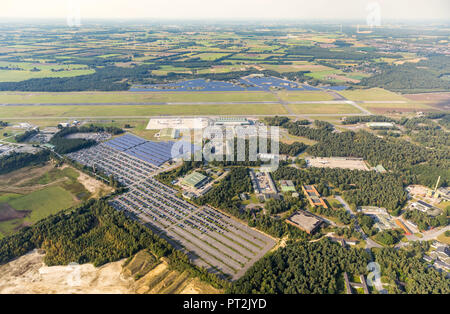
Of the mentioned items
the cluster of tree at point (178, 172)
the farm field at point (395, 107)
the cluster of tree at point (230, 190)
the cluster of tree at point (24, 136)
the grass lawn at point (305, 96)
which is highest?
the grass lawn at point (305, 96)

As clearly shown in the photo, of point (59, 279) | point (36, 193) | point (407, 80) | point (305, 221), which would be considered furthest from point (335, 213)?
point (407, 80)

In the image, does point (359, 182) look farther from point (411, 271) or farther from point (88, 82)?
point (88, 82)

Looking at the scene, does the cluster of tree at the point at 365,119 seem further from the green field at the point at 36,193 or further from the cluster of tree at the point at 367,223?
the green field at the point at 36,193

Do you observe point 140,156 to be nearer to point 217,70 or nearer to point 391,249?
point 391,249

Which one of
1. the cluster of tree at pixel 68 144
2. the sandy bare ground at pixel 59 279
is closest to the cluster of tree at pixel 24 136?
the cluster of tree at pixel 68 144

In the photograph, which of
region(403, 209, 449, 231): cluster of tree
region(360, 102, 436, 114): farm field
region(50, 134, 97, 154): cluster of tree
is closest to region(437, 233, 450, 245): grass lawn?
region(403, 209, 449, 231): cluster of tree

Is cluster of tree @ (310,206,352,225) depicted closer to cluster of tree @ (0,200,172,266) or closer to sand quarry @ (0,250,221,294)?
sand quarry @ (0,250,221,294)

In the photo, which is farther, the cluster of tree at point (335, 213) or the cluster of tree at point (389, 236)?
the cluster of tree at point (335, 213)
